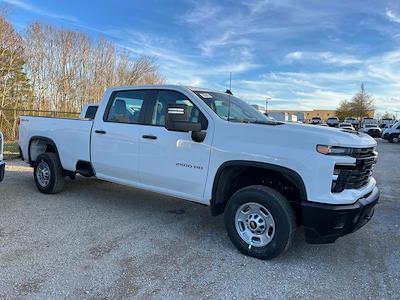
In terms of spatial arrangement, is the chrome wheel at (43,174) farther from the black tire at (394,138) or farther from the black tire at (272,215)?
the black tire at (394,138)

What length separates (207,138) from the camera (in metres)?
4.57

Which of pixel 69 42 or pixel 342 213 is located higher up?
pixel 69 42

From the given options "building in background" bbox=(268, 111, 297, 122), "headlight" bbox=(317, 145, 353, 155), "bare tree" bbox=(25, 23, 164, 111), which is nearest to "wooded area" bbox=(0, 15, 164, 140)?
"bare tree" bbox=(25, 23, 164, 111)

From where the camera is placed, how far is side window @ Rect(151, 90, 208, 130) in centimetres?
484

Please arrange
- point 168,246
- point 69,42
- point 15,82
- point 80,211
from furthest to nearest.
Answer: point 69,42, point 15,82, point 80,211, point 168,246

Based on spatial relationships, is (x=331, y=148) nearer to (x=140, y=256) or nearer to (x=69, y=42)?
(x=140, y=256)

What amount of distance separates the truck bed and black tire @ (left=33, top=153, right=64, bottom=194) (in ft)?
0.53

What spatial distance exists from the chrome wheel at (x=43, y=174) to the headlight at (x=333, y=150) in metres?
4.91

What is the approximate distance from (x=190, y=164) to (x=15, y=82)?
2251 cm

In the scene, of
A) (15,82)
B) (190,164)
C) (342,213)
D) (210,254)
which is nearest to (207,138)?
(190,164)

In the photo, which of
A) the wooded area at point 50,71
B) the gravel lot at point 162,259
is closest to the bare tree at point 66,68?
the wooded area at point 50,71

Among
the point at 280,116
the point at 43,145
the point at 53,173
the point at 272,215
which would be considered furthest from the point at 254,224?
the point at 280,116

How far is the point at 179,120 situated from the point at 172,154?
2.01ft

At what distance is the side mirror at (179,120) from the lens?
4.39 metres
